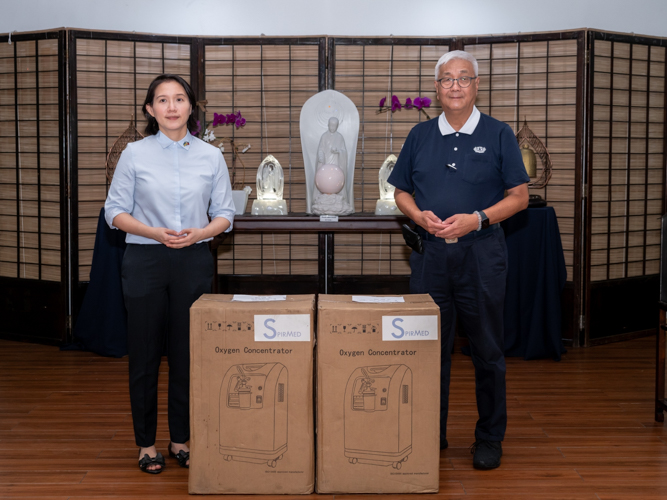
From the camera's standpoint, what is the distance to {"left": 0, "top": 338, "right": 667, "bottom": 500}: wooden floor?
2.16m

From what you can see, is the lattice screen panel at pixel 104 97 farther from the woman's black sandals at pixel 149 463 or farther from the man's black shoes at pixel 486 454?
the man's black shoes at pixel 486 454

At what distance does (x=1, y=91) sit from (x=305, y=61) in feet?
6.46

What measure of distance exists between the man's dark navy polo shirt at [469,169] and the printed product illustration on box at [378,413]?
62cm

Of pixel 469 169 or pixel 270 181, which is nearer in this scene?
pixel 469 169

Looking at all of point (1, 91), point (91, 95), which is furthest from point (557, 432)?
point (1, 91)

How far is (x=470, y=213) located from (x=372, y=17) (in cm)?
251

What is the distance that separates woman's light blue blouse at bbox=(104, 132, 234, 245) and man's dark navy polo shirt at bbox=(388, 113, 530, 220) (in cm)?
78

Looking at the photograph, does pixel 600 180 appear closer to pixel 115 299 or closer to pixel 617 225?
pixel 617 225

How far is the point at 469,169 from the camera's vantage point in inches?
88.0

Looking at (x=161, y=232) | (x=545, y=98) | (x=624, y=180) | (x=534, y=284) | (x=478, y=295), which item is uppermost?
(x=545, y=98)

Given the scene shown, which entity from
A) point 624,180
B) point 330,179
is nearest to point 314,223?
point 330,179

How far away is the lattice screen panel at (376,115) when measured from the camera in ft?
13.4

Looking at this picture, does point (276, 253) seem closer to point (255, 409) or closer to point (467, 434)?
point (467, 434)

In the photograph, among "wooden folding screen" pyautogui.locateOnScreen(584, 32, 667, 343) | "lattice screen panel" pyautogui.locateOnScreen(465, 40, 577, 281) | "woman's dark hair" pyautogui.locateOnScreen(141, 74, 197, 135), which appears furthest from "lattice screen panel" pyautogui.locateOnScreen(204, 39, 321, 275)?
"wooden folding screen" pyautogui.locateOnScreen(584, 32, 667, 343)
